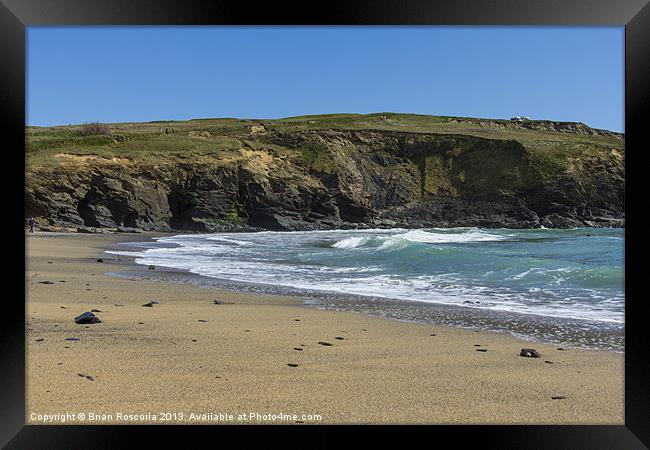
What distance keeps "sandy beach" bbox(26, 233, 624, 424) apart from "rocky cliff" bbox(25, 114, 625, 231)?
100 feet

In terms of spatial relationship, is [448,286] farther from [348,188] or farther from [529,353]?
[348,188]

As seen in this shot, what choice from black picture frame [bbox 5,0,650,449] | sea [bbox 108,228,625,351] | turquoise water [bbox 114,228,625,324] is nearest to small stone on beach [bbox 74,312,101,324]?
black picture frame [bbox 5,0,650,449]

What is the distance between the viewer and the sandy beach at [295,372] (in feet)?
9.10

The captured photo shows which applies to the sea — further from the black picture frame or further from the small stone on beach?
the small stone on beach

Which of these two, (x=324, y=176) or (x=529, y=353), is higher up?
(x=324, y=176)

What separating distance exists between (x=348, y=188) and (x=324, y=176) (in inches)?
87.3

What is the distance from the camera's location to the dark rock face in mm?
34156

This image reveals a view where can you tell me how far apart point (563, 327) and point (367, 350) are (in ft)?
8.26

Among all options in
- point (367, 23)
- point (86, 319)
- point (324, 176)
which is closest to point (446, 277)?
point (86, 319)

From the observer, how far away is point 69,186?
3300 centimetres

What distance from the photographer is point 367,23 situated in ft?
8.82

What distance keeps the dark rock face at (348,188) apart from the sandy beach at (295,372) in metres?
29.6
